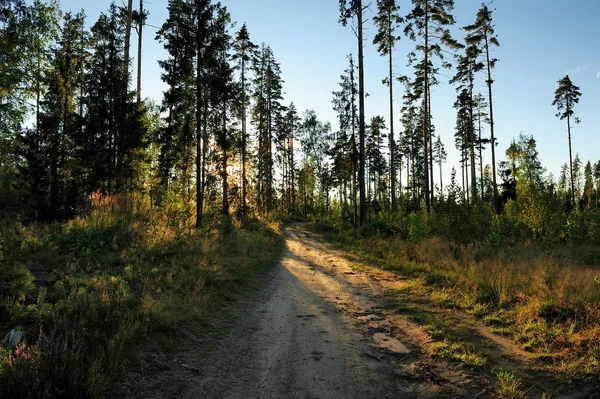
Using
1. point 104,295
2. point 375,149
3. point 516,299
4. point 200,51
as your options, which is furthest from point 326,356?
point 375,149

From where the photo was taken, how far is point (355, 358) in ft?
15.8

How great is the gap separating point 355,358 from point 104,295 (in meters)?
4.51

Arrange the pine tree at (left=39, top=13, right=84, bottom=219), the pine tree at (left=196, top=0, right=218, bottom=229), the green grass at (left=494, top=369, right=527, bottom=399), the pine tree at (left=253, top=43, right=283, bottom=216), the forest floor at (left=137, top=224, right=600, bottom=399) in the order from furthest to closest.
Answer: the pine tree at (left=253, top=43, right=283, bottom=216)
the pine tree at (left=39, top=13, right=84, bottom=219)
the pine tree at (left=196, top=0, right=218, bottom=229)
the forest floor at (left=137, top=224, right=600, bottom=399)
the green grass at (left=494, top=369, right=527, bottom=399)

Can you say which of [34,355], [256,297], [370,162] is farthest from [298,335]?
[370,162]

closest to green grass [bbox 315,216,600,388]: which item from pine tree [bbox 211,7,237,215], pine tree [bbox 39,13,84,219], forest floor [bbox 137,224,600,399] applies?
forest floor [bbox 137,224,600,399]

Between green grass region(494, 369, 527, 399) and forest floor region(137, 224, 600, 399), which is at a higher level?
green grass region(494, 369, 527, 399)

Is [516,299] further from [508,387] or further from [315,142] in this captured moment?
[315,142]

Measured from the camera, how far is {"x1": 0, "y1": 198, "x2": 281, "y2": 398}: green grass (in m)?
3.35

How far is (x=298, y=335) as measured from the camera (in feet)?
18.9

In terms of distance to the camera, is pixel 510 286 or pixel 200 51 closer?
pixel 510 286

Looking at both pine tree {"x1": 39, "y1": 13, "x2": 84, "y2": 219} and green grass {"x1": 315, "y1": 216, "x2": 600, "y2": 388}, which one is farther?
pine tree {"x1": 39, "y1": 13, "x2": 84, "y2": 219}

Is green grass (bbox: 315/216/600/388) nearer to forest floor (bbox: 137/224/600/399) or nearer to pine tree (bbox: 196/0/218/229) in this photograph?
forest floor (bbox: 137/224/600/399)

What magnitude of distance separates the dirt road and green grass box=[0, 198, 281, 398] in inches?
35.1

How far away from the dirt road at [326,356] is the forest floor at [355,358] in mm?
14
